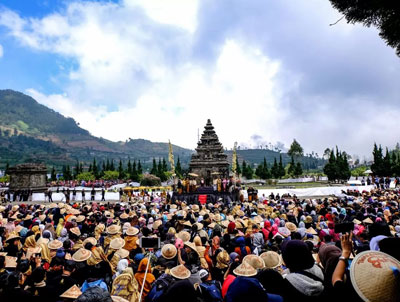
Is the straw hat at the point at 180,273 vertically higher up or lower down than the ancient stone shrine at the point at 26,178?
lower down

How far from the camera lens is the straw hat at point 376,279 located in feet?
7.70

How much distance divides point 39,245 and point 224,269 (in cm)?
524

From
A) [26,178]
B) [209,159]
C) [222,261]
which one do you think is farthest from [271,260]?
[209,159]

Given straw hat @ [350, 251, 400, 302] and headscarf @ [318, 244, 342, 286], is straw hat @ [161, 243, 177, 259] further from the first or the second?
straw hat @ [350, 251, 400, 302]

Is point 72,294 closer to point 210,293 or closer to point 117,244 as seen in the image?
point 210,293

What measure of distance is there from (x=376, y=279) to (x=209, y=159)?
53.3 m

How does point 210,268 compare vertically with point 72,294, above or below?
below

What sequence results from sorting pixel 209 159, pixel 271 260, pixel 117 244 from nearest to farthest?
pixel 271 260 → pixel 117 244 → pixel 209 159

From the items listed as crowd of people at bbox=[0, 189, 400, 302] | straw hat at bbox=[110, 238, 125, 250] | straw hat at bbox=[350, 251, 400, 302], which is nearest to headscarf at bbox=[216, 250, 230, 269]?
crowd of people at bbox=[0, 189, 400, 302]

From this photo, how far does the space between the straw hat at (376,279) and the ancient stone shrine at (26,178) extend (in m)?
46.5

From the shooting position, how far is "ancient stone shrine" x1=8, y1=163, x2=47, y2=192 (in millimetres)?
39969

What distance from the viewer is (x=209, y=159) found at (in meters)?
55.7

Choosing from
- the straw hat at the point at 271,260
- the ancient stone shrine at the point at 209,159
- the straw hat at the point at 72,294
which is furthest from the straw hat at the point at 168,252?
the ancient stone shrine at the point at 209,159

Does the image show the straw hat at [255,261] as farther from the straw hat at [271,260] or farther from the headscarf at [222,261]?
the headscarf at [222,261]
